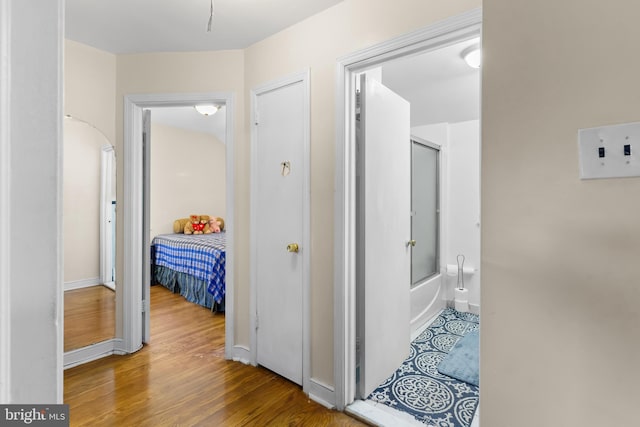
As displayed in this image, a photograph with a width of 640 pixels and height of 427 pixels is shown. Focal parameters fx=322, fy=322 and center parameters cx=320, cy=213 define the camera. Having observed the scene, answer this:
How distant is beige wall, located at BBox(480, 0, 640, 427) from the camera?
0.75 m

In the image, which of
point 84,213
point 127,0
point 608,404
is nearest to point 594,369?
point 608,404

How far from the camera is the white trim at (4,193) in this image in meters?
0.41

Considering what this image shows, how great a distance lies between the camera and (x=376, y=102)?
2027 mm

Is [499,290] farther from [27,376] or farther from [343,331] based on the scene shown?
[343,331]

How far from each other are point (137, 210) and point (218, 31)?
152 centimetres

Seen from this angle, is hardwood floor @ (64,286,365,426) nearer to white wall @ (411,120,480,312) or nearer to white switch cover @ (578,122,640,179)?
white switch cover @ (578,122,640,179)

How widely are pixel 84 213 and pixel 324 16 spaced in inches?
91.4

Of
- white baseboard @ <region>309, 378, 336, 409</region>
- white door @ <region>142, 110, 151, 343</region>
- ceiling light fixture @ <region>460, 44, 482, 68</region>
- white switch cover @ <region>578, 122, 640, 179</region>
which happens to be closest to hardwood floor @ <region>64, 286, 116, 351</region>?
white door @ <region>142, 110, 151, 343</region>

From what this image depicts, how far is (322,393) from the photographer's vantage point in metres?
1.97

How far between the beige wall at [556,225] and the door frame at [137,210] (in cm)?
197

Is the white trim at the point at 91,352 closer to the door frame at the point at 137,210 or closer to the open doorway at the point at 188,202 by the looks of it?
the door frame at the point at 137,210

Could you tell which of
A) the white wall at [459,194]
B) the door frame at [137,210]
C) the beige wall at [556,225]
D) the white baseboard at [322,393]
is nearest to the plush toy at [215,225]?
the door frame at [137,210]

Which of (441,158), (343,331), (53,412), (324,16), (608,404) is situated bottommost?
(343,331)

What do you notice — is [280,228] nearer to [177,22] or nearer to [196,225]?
[177,22]
